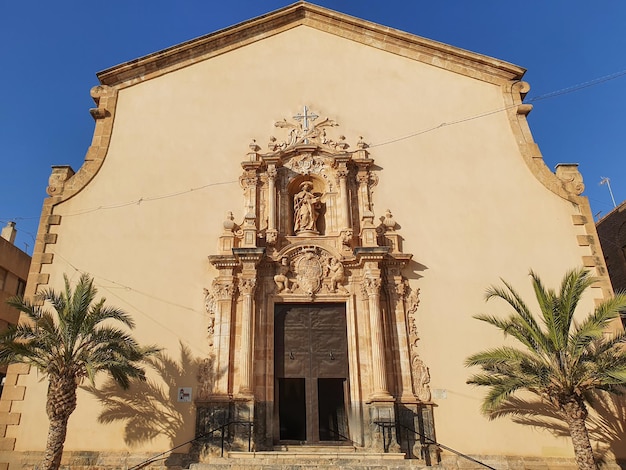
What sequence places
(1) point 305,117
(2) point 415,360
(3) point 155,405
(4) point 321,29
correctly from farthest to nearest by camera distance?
(4) point 321,29
(1) point 305,117
(2) point 415,360
(3) point 155,405

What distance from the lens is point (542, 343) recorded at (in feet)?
30.0

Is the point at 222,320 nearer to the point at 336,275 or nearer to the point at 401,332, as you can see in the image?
the point at 336,275

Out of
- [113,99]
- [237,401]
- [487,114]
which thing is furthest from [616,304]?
[113,99]

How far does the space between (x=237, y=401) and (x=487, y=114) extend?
969 centimetres

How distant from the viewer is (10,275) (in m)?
17.0

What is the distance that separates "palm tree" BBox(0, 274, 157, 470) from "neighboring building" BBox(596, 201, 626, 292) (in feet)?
56.4

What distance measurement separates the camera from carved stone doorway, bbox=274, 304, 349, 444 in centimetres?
1076

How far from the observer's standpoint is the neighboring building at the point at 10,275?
53.5ft

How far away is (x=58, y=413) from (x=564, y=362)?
9044 millimetres

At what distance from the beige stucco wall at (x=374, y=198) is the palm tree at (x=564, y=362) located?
137cm

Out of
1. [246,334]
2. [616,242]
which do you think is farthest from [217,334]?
[616,242]

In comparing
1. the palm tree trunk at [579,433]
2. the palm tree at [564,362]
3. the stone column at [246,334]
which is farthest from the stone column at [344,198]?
the palm tree trunk at [579,433]

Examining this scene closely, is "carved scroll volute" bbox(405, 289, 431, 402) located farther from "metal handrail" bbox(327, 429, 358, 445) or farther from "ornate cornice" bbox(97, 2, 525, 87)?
"ornate cornice" bbox(97, 2, 525, 87)

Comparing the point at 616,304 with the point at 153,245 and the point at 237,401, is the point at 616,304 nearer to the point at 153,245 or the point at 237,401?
the point at 237,401
